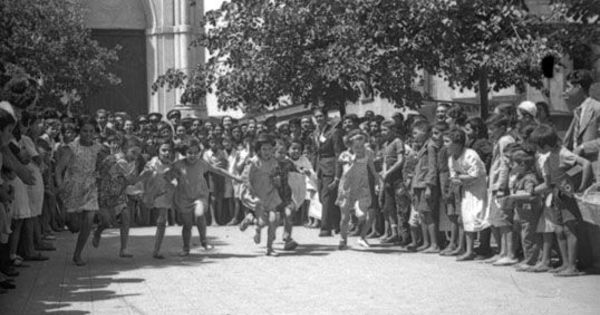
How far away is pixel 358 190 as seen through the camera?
1608 centimetres

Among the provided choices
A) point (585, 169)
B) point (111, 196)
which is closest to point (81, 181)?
point (111, 196)

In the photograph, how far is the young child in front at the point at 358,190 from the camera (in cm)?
1588

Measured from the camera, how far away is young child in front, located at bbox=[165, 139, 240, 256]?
15.1m

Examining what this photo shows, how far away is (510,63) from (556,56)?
2.81 ft

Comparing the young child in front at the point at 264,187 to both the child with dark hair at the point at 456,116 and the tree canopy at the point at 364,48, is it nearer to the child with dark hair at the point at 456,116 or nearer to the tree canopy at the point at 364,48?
the child with dark hair at the point at 456,116

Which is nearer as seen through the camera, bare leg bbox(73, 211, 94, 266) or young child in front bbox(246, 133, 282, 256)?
bare leg bbox(73, 211, 94, 266)

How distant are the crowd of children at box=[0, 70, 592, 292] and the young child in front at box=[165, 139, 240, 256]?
0.6 inches

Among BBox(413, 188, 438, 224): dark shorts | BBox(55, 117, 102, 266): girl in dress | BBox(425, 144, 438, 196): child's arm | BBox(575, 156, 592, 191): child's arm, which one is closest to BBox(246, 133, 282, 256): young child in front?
BBox(413, 188, 438, 224): dark shorts

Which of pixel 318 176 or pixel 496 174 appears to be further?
pixel 318 176

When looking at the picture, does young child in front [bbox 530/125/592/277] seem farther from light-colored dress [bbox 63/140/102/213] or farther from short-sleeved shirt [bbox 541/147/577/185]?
light-colored dress [bbox 63/140/102/213]

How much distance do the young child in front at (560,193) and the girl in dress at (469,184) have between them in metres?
1.67

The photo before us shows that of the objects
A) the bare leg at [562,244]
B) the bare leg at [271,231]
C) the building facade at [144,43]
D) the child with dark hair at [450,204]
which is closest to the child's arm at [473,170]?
the child with dark hair at [450,204]

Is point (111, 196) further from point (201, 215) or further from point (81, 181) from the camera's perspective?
point (201, 215)

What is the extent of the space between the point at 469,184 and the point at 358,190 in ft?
7.64
